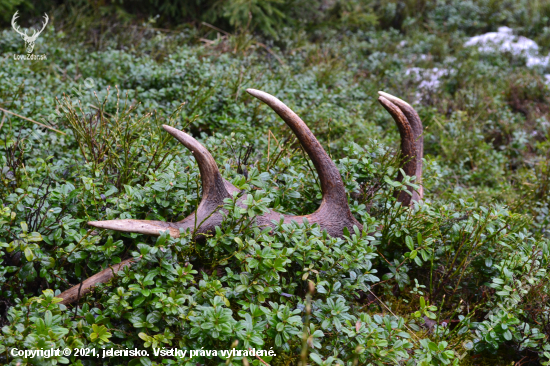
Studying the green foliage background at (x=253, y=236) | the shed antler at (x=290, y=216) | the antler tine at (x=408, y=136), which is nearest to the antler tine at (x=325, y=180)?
the shed antler at (x=290, y=216)

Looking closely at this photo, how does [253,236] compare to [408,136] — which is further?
[408,136]

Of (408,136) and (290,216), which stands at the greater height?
(408,136)

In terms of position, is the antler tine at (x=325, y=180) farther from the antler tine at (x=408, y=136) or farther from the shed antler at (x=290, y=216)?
the antler tine at (x=408, y=136)

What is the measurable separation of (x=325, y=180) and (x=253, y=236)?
687mm

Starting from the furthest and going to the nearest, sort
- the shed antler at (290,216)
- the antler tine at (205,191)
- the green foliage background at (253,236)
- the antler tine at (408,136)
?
the antler tine at (408,136) → the antler tine at (205,191) → the shed antler at (290,216) → the green foliage background at (253,236)

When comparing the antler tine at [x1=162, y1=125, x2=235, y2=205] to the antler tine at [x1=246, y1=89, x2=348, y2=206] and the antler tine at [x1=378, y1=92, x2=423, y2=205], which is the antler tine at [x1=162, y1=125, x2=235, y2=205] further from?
the antler tine at [x1=378, y1=92, x2=423, y2=205]

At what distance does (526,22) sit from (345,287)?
9.15 m

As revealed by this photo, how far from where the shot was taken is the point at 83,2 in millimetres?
7191

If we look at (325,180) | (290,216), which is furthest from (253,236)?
(325,180)

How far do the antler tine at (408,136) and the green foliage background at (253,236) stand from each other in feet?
0.56

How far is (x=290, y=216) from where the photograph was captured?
2.71m

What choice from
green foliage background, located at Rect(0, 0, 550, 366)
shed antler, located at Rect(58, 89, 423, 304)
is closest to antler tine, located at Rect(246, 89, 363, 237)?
shed antler, located at Rect(58, 89, 423, 304)

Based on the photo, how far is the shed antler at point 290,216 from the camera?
224 cm

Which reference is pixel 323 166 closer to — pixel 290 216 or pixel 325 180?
pixel 325 180
